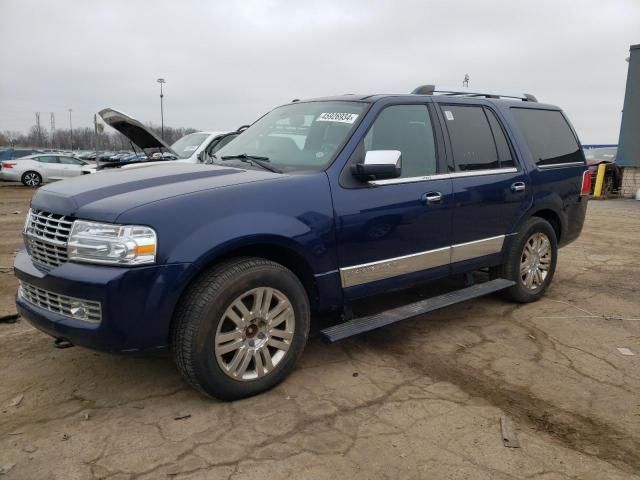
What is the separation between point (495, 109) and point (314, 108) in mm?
1813

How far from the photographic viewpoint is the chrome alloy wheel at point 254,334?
9.95 ft

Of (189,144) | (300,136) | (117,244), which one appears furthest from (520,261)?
(189,144)

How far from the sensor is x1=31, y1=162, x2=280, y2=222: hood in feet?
9.45

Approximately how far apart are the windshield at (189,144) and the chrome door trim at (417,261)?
6.18 meters

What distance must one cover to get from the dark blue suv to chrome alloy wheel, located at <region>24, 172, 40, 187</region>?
2021 cm

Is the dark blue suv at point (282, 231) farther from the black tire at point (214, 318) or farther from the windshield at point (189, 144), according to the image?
the windshield at point (189, 144)

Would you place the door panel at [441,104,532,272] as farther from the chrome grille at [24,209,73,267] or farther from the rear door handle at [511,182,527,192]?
the chrome grille at [24,209,73,267]

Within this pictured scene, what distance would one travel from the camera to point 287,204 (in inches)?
128

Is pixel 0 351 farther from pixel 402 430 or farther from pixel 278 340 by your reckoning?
pixel 402 430

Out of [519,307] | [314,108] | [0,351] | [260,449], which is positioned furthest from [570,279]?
[0,351]

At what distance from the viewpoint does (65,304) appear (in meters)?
2.87

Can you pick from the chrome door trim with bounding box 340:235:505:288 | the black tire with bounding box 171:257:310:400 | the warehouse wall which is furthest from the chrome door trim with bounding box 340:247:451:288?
the warehouse wall

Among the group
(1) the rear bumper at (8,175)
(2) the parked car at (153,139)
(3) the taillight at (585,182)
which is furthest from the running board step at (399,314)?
(1) the rear bumper at (8,175)

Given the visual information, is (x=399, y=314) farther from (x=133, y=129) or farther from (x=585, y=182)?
(x=133, y=129)
